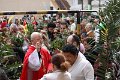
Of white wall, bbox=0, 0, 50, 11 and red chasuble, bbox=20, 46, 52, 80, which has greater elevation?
red chasuble, bbox=20, 46, 52, 80

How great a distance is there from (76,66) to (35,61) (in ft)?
3.96

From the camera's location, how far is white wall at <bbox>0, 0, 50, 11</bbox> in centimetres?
3678

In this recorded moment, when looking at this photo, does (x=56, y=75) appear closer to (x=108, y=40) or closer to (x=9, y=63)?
(x=108, y=40)

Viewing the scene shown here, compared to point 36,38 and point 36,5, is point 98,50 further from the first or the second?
point 36,5

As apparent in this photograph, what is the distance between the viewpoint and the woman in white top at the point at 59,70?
5112 millimetres

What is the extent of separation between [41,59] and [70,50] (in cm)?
141

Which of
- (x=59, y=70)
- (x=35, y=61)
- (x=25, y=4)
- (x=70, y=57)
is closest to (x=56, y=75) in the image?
(x=59, y=70)

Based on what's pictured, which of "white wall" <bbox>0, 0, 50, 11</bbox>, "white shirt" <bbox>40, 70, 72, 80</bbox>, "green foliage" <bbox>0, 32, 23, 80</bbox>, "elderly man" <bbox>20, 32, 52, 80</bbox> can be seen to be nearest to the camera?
"white shirt" <bbox>40, 70, 72, 80</bbox>

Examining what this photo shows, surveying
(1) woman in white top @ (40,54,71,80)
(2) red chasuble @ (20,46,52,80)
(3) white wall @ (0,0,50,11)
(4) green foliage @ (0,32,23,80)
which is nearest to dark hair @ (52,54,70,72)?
(1) woman in white top @ (40,54,71,80)

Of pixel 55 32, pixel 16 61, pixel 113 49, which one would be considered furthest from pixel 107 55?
pixel 55 32

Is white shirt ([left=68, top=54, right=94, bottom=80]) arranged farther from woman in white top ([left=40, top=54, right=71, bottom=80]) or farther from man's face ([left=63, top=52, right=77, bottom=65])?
woman in white top ([left=40, top=54, right=71, bottom=80])

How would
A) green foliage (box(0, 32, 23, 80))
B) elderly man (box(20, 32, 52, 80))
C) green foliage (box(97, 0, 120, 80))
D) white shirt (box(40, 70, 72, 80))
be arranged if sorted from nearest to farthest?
white shirt (box(40, 70, 72, 80)), green foliage (box(97, 0, 120, 80)), elderly man (box(20, 32, 52, 80)), green foliage (box(0, 32, 23, 80))

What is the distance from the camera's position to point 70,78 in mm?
5242

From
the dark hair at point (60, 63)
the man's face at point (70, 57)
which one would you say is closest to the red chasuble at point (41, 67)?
the man's face at point (70, 57)
